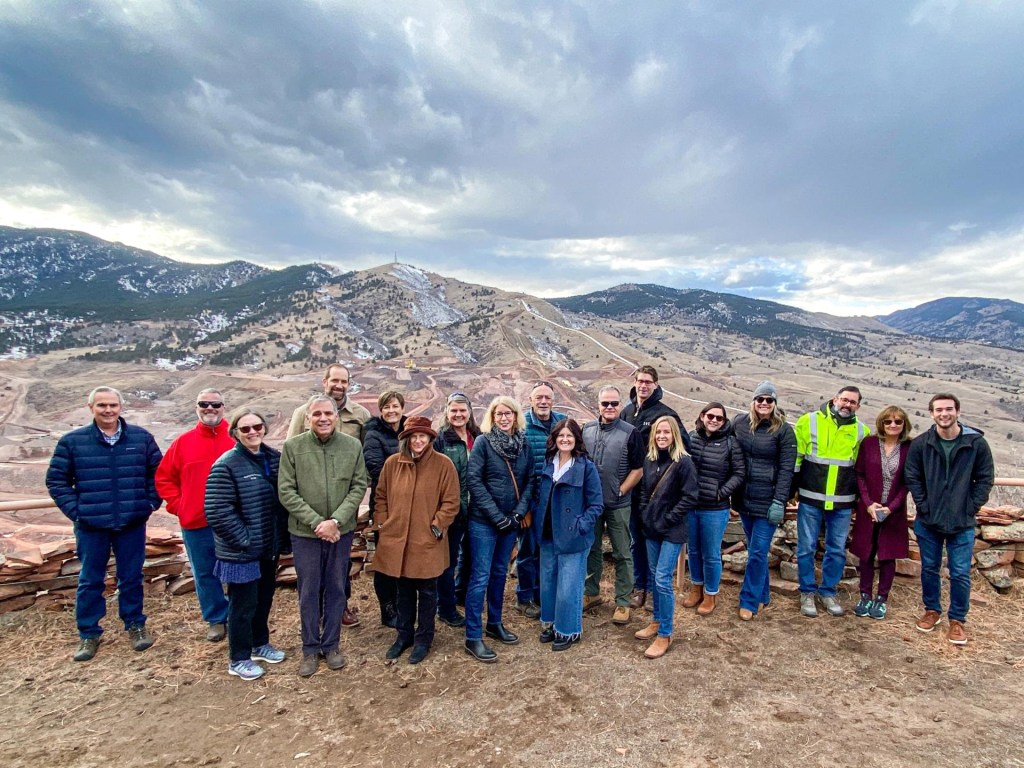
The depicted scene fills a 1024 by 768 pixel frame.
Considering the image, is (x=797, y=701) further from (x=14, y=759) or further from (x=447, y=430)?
(x=14, y=759)

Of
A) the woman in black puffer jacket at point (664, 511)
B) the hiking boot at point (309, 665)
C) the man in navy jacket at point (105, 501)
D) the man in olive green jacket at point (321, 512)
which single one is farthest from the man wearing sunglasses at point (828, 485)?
the man in navy jacket at point (105, 501)

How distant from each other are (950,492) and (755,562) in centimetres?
163

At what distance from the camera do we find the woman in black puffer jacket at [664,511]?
404 cm

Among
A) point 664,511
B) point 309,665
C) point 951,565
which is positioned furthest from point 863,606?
point 309,665

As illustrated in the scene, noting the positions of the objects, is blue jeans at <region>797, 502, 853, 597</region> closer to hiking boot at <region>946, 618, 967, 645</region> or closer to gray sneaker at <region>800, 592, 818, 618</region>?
gray sneaker at <region>800, 592, 818, 618</region>

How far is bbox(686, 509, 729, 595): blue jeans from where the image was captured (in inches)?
173

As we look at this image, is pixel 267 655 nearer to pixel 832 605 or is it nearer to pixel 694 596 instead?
pixel 694 596

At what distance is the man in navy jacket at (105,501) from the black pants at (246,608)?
1.01 metres

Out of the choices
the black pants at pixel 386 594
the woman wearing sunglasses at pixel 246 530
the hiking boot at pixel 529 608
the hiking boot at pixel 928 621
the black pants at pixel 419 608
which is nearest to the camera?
the woman wearing sunglasses at pixel 246 530

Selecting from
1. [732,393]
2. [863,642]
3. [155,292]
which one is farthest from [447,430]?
[155,292]

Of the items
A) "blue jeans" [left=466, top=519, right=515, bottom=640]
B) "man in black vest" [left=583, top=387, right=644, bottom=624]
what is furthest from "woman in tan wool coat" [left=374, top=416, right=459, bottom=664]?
"man in black vest" [left=583, top=387, right=644, bottom=624]

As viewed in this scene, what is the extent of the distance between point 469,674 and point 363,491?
1.59 meters

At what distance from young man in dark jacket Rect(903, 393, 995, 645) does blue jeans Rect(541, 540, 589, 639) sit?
115 inches

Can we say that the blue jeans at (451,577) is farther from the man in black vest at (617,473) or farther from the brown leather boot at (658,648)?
the brown leather boot at (658,648)
